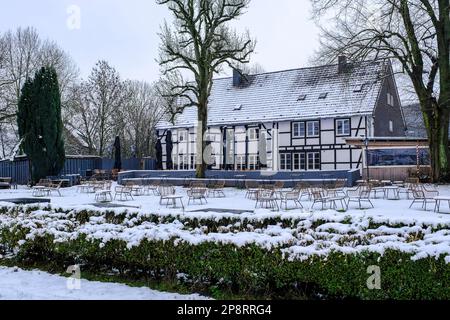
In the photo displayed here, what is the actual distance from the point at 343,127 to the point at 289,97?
5719mm

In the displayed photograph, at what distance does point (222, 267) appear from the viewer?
6.12 meters

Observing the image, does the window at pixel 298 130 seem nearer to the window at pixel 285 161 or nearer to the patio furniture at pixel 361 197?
the window at pixel 285 161

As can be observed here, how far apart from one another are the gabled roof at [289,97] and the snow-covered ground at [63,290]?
27.1 meters

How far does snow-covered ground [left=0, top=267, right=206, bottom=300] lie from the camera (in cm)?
588

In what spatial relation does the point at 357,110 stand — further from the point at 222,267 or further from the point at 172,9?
the point at 222,267

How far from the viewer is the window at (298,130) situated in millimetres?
34000

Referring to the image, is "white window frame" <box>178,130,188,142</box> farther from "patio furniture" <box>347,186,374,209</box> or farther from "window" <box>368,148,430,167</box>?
"patio furniture" <box>347,186,374,209</box>

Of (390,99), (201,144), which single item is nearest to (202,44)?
(201,144)

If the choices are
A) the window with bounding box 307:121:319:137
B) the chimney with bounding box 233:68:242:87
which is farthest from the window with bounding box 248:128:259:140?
the chimney with bounding box 233:68:242:87

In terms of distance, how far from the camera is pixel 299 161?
33.8 meters

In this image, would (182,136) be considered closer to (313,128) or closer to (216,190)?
(313,128)
